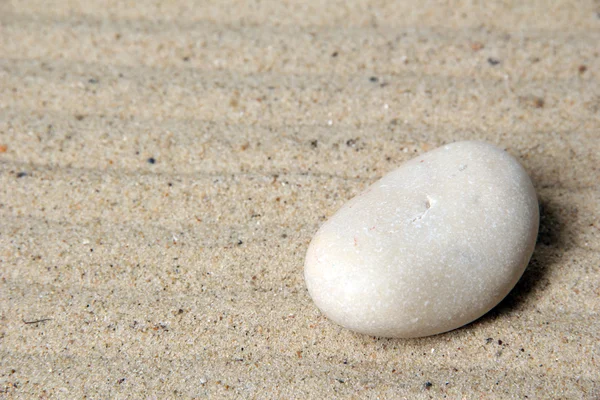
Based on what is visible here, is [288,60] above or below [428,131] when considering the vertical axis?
above

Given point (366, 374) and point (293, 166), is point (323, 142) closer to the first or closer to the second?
point (293, 166)

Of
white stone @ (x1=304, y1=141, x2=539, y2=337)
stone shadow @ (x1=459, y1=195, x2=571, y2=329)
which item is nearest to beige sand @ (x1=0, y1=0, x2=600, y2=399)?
stone shadow @ (x1=459, y1=195, x2=571, y2=329)

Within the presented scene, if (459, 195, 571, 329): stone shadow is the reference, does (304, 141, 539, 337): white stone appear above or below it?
above

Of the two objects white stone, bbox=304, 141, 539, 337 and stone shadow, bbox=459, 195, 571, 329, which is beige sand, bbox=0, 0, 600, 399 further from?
white stone, bbox=304, 141, 539, 337

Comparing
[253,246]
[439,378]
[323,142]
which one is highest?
[323,142]

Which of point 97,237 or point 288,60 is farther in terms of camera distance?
point 288,60

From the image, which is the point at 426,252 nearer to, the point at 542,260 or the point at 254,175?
the point at 542,260

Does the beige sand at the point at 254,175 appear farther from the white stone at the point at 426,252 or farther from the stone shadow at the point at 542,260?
the white stone at the point at 426,252

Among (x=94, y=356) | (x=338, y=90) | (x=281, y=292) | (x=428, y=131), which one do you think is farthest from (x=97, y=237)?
(x=428, y=131)
